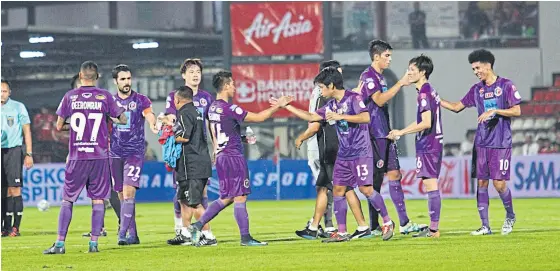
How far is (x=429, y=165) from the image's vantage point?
13.6m

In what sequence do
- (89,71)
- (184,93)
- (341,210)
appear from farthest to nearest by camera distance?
(184,93)
(341,210)
(89,71)

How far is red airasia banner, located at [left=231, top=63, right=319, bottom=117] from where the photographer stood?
31.1 metres

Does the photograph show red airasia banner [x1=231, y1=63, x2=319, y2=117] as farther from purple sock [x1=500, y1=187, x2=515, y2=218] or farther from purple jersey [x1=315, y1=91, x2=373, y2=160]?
purple jersey [x1=315, y1=91, x2=373, y2=160]

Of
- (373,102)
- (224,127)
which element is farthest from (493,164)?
(224,127)

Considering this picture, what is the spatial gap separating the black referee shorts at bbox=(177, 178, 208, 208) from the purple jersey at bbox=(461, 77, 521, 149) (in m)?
3.23

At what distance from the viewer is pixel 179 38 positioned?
35250 millimetres

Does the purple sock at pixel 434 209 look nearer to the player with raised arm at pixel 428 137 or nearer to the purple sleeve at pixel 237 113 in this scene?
the player with raised arm at pixel 428 137

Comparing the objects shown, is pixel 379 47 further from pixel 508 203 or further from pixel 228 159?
pixel 508 203

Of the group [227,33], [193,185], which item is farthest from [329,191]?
[227,33]

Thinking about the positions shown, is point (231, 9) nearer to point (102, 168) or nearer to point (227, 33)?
point (227, 33)

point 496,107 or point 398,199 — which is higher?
point 496,107

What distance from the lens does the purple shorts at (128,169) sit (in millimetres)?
14078

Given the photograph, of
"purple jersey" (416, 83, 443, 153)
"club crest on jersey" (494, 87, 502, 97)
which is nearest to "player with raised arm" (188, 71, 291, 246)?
"purple jersey" (416, 83, 443, 153)

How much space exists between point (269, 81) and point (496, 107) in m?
17.4
